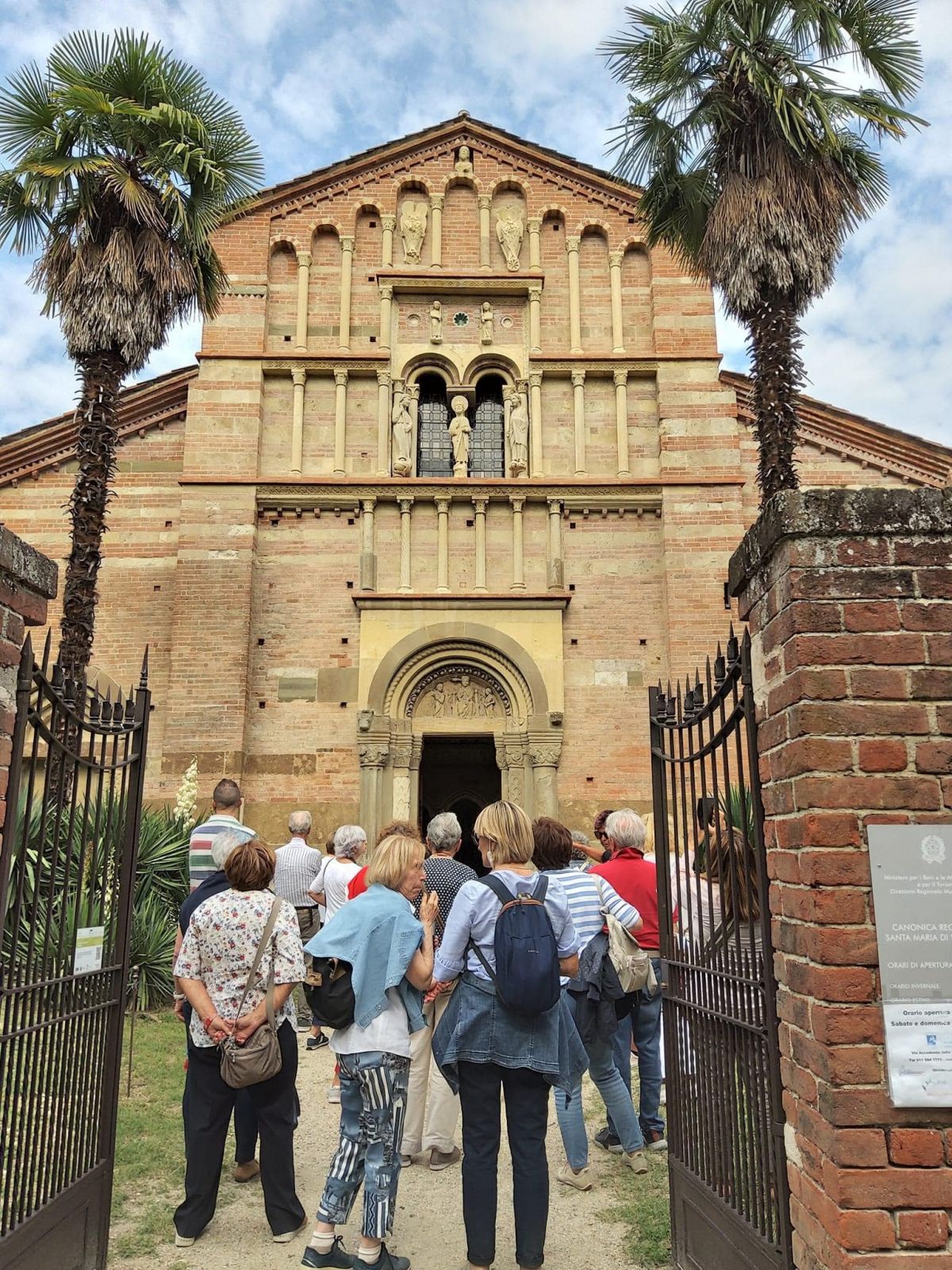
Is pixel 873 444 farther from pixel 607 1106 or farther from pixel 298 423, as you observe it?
pixel 607 1106

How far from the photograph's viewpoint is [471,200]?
17.0m

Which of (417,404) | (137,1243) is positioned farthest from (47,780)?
(417,404)

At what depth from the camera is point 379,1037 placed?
14.4 feet

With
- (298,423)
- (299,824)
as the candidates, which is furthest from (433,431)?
(299,824)

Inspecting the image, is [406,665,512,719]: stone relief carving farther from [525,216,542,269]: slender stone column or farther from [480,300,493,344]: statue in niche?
[525,216,542,269]: slender stone column

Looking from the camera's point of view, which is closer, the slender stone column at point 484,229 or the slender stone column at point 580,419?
the slender stone column at point 580,419

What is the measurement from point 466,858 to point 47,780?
19.0 metres

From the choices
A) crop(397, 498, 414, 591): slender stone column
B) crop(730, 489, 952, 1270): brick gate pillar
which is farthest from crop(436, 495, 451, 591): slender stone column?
crop(730, 489, 952, 1270): brick gate pillar

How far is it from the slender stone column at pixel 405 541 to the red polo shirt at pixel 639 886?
28.9 feet

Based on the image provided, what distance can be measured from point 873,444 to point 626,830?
1115 cm

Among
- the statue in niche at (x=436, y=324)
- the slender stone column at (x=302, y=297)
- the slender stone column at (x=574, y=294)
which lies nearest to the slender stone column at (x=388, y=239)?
the statue in niche at (x=436, y=324)

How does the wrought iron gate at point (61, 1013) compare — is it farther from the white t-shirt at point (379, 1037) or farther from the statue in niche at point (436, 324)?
the statue in niche at point (436, 324)

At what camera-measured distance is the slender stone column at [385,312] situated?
16.0 metres

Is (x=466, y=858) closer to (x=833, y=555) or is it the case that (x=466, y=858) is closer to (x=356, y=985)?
(x=356, y=985)
